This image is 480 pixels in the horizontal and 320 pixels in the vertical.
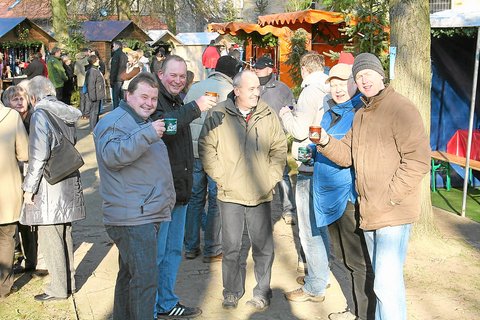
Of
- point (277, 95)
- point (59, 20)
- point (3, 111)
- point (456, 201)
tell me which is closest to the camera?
point (3, 111)

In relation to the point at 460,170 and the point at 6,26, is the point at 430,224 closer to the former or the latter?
the point at 460,170

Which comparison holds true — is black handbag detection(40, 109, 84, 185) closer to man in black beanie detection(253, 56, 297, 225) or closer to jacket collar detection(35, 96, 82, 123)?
jacket collar detection(35, 96, 82, 123)

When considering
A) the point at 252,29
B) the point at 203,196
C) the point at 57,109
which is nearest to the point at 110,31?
the point at 252,29

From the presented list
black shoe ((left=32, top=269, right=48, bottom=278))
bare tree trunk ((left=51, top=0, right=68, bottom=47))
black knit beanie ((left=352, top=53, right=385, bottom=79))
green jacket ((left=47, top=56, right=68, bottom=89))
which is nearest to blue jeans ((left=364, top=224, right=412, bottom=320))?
black knit beanie ((left=352, top=53, right=385, bottom=79))

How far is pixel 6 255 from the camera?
5.54m

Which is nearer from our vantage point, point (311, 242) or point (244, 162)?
point (244, 162)

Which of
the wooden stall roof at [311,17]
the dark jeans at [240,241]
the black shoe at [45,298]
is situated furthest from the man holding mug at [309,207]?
the wooden stall roof at [311,17]

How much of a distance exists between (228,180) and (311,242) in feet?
2.83

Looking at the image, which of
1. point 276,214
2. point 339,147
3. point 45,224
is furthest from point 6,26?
point 339,147

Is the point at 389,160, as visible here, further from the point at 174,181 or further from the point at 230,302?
the point at 230,302

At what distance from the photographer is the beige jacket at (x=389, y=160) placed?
12.6 ft

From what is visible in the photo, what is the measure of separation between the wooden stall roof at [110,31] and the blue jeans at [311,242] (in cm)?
2356

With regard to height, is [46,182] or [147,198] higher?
[147,198]

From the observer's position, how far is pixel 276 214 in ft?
26.6
